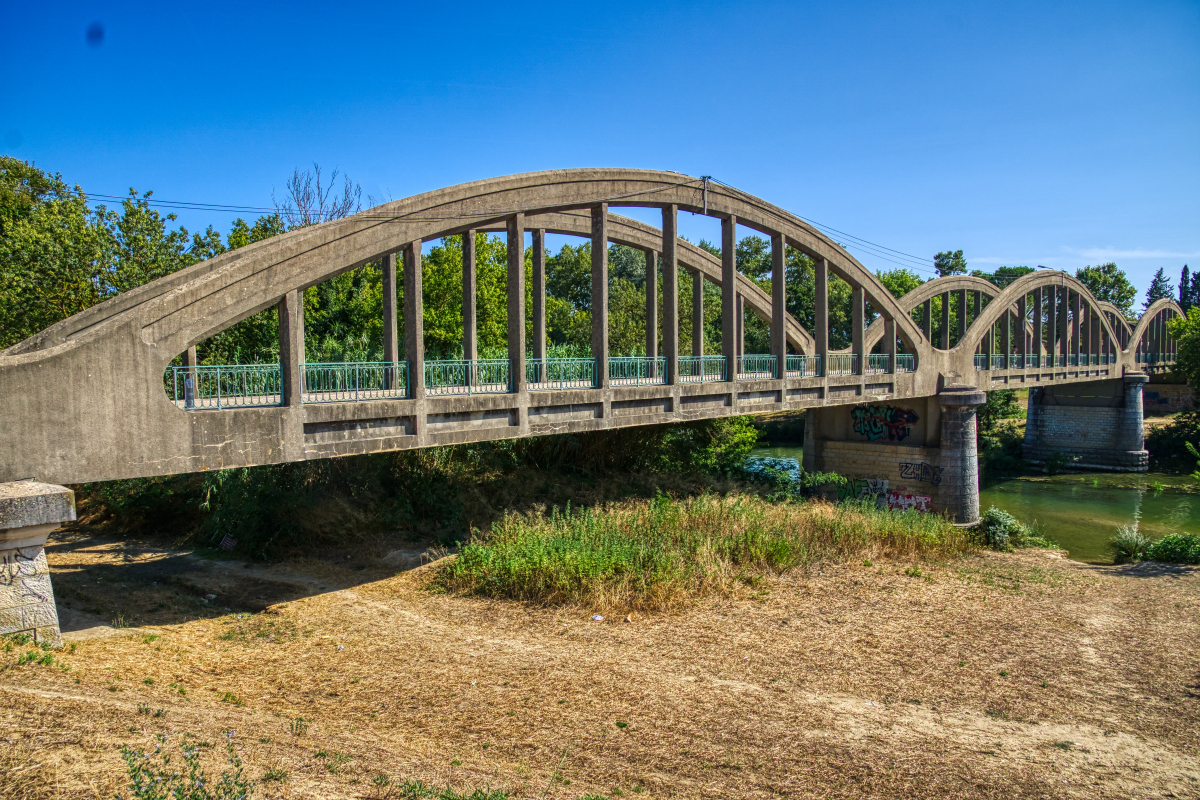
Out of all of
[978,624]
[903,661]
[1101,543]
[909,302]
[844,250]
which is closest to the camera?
[903,661]

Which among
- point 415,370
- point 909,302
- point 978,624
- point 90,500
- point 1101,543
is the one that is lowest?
point 1101,543

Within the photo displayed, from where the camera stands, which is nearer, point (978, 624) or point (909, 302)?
point (978, 624)

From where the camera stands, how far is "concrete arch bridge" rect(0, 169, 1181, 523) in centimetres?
849

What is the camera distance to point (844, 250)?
75.7 feet

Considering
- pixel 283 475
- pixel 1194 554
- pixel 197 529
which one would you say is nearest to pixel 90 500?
pixel 197 529

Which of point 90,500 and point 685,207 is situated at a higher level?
point 685,207

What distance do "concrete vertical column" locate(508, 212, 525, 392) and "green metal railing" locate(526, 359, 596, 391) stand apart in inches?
28.9

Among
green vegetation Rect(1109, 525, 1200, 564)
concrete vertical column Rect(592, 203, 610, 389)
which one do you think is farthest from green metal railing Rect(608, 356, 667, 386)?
green vegetation Rect(1109, 525, 1200, 564)

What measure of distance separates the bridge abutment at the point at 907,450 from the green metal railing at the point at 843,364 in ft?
8.18

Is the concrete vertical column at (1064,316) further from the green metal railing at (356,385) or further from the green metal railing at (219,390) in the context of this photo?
the green metal railing at (219,390)

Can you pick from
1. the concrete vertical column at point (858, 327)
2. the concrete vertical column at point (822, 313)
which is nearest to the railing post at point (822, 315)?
the concrete vertical column at point (822, 313)

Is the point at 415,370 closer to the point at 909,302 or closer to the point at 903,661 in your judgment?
the point at 903,661

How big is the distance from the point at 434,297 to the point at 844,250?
607 inches

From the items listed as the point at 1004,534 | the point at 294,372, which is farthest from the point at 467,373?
the point at 1004,534
